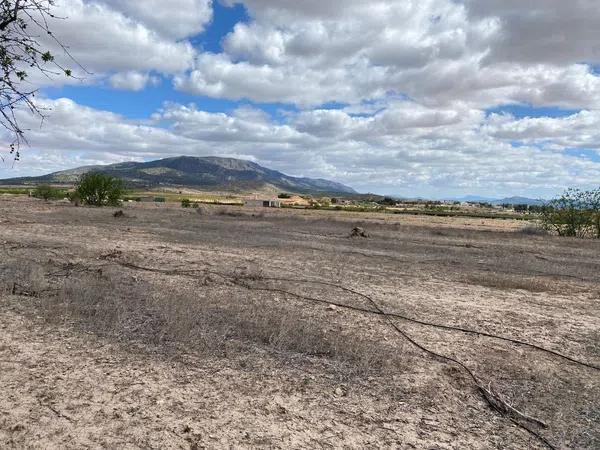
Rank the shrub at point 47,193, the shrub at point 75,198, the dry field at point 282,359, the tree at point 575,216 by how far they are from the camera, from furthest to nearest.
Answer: the shrub at point 47,193
the shrub at point 75,198
the tree at point 575,216
the dry field at point 282,359

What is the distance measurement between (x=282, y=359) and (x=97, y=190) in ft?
144

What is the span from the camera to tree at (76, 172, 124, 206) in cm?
4612

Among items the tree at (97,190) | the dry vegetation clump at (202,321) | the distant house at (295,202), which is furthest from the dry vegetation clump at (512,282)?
the distant house at (295,202)

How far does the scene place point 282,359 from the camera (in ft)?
22.0

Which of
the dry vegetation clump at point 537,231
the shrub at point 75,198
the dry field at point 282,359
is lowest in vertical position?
the dry field at point 282,359

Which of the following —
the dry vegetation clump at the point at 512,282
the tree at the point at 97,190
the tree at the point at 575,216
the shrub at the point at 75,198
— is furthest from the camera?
the shrub at the point at 75,198

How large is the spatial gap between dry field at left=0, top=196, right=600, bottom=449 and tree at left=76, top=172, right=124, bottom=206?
112 ft

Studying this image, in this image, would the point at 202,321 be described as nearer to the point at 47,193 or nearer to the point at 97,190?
the point at 97,190

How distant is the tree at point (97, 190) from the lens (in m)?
46.1

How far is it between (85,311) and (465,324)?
6.62 m

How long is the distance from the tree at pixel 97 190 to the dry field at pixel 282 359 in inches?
1343

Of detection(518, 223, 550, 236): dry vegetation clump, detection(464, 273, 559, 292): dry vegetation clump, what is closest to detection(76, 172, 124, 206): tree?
detection(518, 223, 550, 236): dry vegetation clump

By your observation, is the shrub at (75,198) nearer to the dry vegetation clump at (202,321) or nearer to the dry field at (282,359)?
the dry field at (282,359)

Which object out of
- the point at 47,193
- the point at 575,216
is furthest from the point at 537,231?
the point at 47,193
